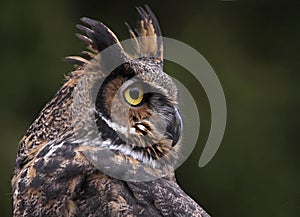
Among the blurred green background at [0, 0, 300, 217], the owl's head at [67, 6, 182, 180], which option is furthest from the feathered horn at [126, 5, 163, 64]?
the blurred green background at [0, 0, 300, 217]

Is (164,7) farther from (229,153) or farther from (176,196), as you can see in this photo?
(176,196)

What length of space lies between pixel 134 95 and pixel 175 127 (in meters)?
0.25

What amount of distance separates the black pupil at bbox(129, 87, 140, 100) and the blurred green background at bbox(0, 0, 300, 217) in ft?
10.5

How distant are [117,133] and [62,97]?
0.96 ft

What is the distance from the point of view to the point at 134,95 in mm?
3260

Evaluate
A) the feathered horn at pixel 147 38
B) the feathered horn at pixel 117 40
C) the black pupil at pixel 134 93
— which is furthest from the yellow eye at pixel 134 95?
the feathered horn at pixel 147 38

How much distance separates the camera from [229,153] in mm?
6656

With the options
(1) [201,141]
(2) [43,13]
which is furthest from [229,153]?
(2) [43,13]

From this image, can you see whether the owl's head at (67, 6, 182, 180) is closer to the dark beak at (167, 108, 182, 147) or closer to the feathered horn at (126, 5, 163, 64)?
the dark beak at (167, 108, 182, 147)

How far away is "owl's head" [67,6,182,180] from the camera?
3205 millimetres

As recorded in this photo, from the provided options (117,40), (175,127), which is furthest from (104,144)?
(117,40)

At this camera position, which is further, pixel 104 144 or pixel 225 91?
pixel 225 91

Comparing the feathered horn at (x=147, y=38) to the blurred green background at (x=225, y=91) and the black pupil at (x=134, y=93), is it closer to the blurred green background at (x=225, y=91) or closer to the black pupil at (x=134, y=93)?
the black pupil at (x=134, y=93)

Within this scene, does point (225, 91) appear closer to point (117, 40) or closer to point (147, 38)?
point (147, 38)
